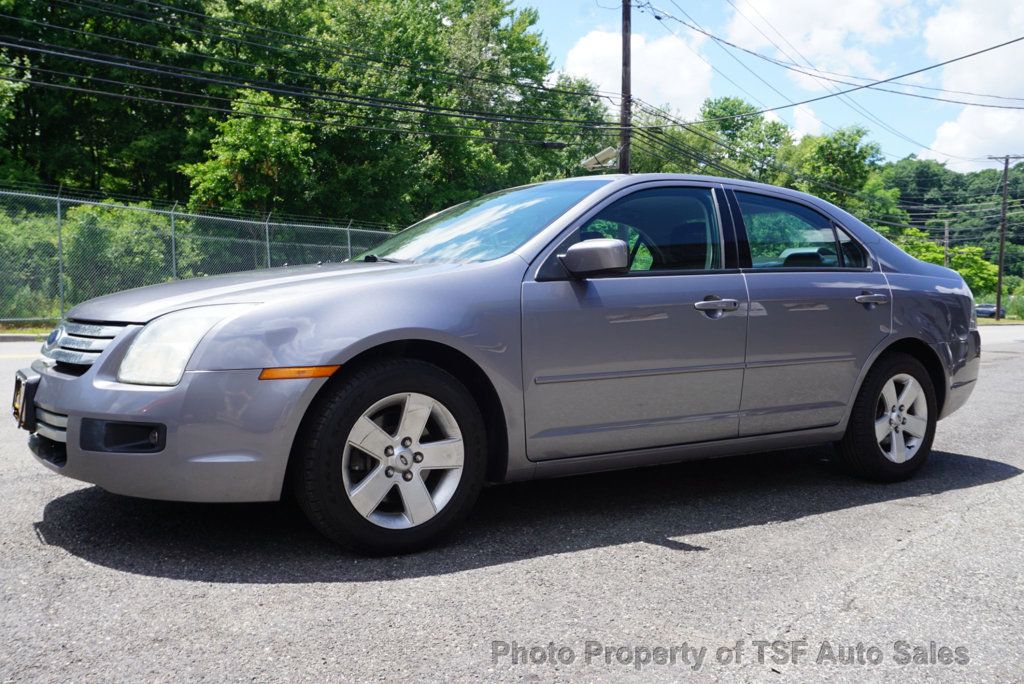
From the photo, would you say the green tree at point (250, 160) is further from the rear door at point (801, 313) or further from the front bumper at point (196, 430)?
the front bumper at point (196, 430)

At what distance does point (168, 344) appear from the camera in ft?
10.5

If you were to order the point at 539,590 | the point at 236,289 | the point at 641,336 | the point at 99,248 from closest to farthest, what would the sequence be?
the point at 539,590 → the point at 236,289 → the point at 641,336 → the point at 99,248

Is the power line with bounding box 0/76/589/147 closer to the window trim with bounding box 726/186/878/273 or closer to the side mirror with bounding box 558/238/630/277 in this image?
the window trim with bounding box 726/186/878/273

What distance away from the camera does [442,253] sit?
4.12 metres

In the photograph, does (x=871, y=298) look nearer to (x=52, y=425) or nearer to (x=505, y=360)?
(x=505, y=360)

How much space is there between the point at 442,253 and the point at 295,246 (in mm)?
16137

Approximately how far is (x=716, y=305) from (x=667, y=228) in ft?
1.53

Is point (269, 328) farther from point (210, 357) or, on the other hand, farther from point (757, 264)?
point (757, 264)

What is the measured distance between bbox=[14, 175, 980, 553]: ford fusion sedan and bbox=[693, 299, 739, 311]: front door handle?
12 mm

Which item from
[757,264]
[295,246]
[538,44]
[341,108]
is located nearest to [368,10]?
[341,108]

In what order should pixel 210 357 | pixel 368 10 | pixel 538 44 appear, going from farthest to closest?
pixel 538 44 < pixel 368 10 < pixel 210 357

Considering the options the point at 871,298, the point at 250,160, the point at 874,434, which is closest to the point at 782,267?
the point at 871,298

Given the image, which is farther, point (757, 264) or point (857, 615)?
point (757, 264)

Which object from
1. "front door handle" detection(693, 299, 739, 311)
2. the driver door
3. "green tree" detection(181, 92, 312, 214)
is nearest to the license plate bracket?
the driver door
